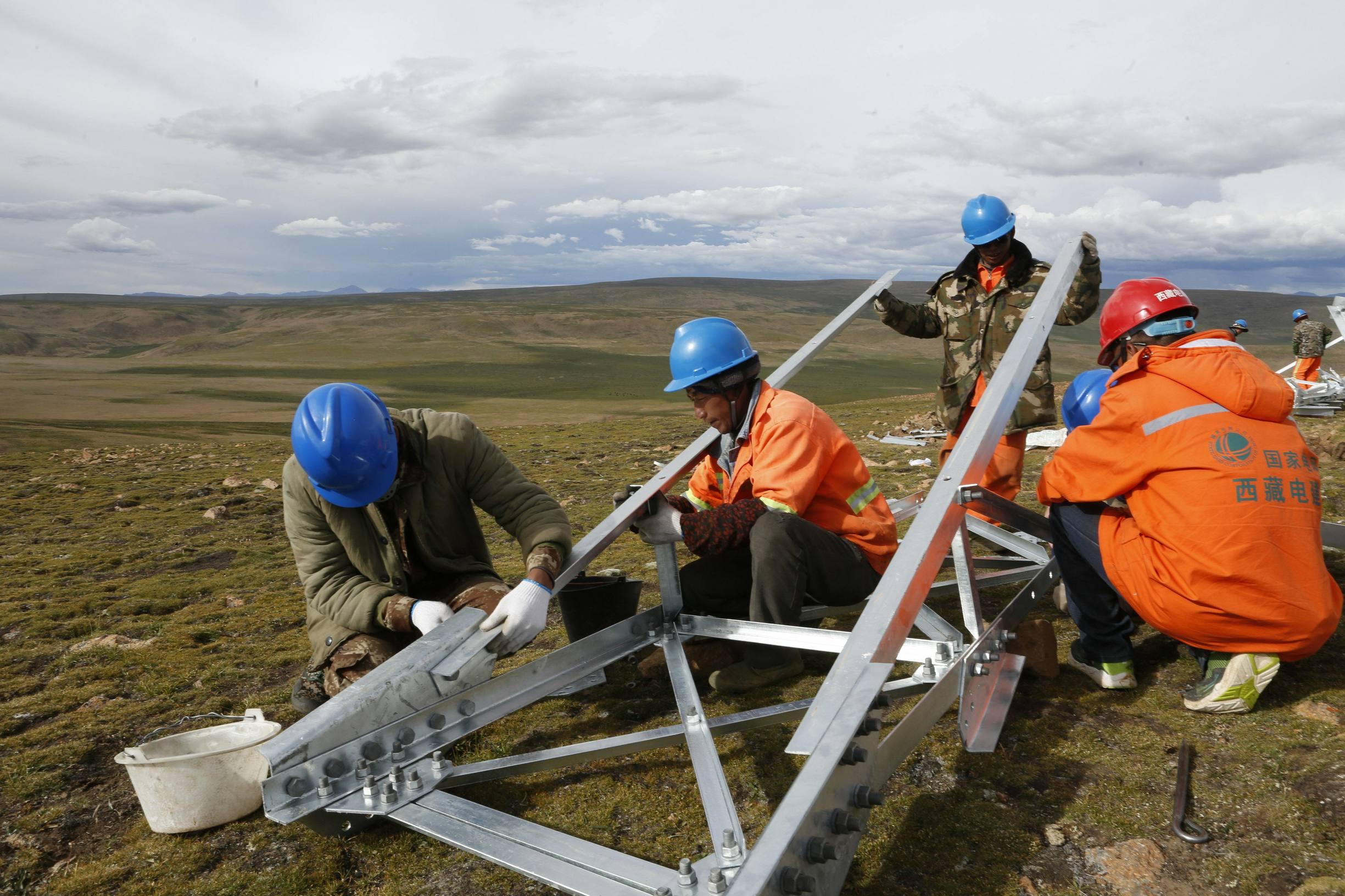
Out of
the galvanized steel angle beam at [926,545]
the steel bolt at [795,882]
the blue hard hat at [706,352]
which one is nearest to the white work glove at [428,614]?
the blue hard hat at [706,352]

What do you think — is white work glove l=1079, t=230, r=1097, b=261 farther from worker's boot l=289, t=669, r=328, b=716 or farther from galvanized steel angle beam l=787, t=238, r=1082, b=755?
worker's boot l=289, t=669, r=328, b=716

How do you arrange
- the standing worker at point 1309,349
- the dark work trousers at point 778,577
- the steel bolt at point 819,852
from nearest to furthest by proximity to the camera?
the steel bolt at point 819,852 < the dark work trousers at point 778,577 < the standing worker at point 1309,349

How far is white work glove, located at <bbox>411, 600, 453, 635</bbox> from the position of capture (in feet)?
12.3

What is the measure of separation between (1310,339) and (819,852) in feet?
56.2

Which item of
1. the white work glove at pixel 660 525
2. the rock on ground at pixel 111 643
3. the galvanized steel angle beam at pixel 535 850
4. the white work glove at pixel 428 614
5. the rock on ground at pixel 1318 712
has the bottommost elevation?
the rock on ground at pixel 111 643

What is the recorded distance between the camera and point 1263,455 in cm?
317

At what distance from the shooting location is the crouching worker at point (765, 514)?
3.88 metres

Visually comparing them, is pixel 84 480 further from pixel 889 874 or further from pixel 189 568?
pixel 889 874

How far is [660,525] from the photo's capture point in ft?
13.2

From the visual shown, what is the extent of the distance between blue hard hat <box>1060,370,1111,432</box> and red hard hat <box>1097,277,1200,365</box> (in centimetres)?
64

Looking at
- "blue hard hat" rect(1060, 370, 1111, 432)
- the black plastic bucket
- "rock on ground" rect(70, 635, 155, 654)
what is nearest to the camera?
the black plastic bucket

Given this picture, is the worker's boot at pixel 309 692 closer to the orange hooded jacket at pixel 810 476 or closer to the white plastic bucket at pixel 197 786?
the white plastic bucket at pixel 197 786

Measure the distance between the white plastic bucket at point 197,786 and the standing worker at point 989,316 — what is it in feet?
14.5

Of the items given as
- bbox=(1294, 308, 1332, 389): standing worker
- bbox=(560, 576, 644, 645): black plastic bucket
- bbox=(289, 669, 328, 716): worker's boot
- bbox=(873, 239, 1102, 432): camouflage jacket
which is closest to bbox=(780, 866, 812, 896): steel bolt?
bbox=(560, 576, 644, 645): black plastic bucket
